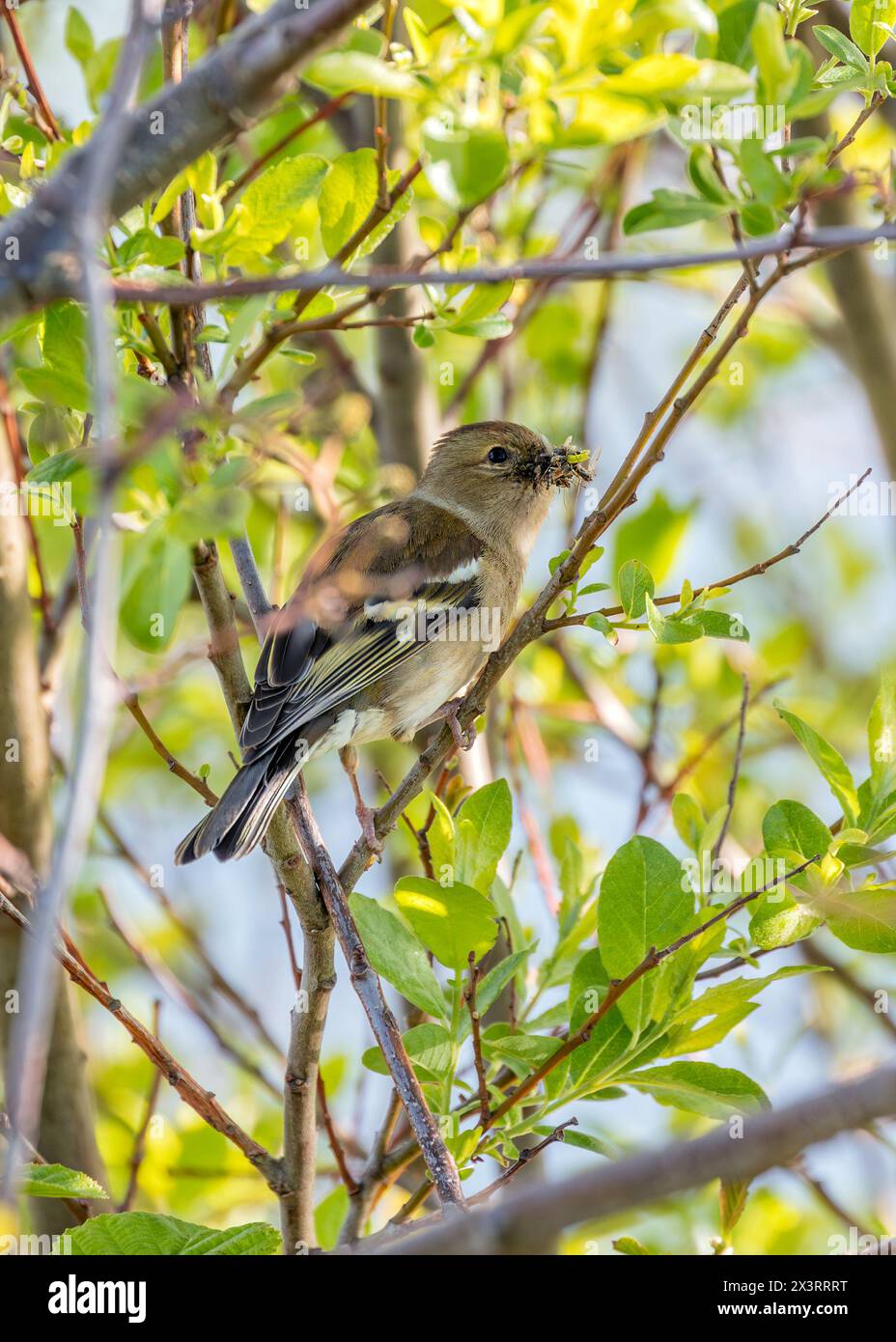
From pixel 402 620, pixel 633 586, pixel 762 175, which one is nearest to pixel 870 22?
pixel 762 175

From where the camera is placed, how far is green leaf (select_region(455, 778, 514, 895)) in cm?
279

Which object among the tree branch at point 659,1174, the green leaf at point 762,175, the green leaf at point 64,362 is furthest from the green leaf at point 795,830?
the green leaf at point 64,362

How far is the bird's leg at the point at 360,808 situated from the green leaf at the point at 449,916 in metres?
0.18

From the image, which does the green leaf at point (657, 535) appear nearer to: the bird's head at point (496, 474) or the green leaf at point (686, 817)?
the bird's head at point (496, 474)

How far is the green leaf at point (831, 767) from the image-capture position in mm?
2625

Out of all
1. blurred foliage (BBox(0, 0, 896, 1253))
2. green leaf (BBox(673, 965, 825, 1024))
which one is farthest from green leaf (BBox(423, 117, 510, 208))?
green leaf (BBox(673, 965, 825, 1024))

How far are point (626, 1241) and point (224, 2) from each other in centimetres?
329

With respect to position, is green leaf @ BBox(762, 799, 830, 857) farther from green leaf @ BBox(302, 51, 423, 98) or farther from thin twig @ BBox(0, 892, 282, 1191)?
green leaf @ BBox(302, 51, 423, 98)

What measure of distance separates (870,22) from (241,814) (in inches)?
84.2

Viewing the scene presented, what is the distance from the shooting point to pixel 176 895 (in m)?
6.54

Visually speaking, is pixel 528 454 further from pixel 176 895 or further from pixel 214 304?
pixel 176 895

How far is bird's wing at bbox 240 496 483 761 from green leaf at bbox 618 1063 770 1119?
126cm
